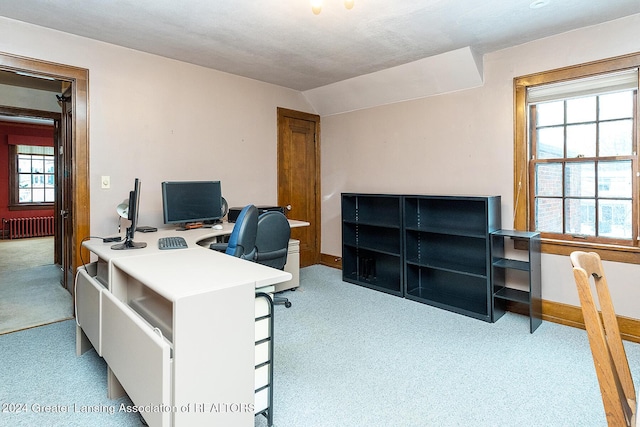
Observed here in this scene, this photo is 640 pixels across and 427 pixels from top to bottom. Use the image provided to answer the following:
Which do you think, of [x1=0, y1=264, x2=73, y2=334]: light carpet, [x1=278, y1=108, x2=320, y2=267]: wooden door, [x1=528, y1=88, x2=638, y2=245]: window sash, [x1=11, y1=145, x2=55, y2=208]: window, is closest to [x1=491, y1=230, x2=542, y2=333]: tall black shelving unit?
[x1=528, y1=88, x2=638, y2=245]: window sash

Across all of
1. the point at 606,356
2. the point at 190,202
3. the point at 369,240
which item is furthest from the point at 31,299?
the point at 606,356

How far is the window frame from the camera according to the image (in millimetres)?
2787

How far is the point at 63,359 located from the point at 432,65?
399 cm

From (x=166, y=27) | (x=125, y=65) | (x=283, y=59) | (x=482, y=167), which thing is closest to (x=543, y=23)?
(x=482, y=167)

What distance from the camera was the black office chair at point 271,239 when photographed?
3.22m

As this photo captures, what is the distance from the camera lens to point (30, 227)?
7.97 metres

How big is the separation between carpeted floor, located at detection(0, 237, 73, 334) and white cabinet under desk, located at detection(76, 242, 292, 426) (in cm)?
193

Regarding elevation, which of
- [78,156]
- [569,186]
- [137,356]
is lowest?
[137,356]

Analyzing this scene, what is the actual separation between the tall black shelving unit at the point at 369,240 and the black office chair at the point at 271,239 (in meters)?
1.19

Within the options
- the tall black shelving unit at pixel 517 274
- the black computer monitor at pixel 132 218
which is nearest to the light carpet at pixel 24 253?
the black computer monitor at pixel 132 218

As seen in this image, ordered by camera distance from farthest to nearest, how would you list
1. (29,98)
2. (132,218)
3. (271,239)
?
(29,98) → (271,239) → (132,218)

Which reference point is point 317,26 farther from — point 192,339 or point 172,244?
point 192,339

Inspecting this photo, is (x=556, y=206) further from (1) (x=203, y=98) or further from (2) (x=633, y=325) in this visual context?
(1) (x=203, y=98)

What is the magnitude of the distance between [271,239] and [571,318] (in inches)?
105
